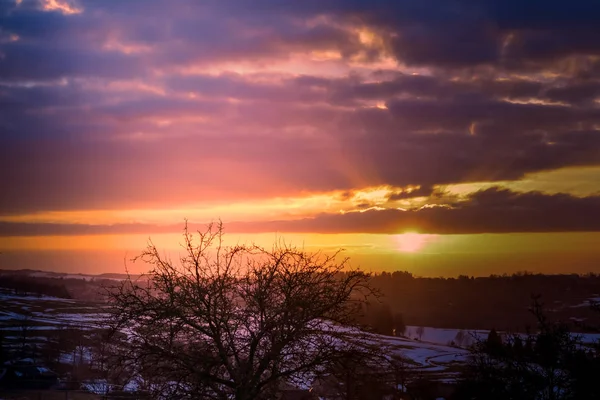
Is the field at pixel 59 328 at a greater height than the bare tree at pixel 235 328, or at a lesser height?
lesser

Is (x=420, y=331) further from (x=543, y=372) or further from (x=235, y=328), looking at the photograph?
(x=235, y=328)

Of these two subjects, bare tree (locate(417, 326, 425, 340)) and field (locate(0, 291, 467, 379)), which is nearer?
field (locate(0, 291, 467, 379))

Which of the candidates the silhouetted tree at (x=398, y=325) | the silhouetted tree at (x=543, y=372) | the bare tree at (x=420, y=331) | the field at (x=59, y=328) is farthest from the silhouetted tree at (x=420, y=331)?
the silhouetted tree at (x=543, y=372)

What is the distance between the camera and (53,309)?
322 feet

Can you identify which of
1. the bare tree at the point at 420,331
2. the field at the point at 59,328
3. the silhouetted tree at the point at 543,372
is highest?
the silhouetted tree at the point at 543,372

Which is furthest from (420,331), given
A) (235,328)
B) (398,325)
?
(235,328)

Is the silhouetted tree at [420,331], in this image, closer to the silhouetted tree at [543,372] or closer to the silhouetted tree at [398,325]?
the silhouetted tree at [398,325]

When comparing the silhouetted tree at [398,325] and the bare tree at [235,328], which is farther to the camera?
the silhouetted tree at [398,325]

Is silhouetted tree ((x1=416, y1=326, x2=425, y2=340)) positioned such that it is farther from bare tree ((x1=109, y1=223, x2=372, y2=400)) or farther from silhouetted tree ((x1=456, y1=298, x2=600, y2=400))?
bare tree ((x1=109, y1=223, x2=372, y2=400))

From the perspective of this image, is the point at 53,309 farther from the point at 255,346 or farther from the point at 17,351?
the point at 255,346

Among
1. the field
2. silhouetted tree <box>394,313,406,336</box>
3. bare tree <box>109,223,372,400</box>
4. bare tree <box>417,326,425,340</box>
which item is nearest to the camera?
bare tree <box>109,223,372,400</box>

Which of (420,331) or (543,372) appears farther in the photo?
(420,331)

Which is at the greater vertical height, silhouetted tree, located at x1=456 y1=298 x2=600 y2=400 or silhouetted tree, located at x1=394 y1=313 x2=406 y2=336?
silhouetted tree, located at x1=456 y1=298 x2=600 y2=400

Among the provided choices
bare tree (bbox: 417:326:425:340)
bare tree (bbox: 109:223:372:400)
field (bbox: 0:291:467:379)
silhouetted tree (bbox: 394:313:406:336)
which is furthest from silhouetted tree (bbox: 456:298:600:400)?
bare tree (bbox: 417:326:425:340)
